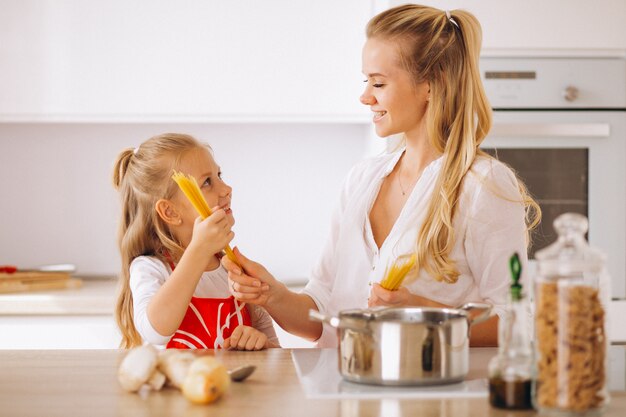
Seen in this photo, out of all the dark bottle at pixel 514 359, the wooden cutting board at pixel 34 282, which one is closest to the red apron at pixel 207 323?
the dark bottle at pixel 514 359

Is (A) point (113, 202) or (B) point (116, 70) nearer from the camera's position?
(B) point (116, 70)

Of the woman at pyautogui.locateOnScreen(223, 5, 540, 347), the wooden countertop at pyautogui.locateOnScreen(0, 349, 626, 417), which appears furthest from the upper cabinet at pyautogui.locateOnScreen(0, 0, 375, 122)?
the wooden countertop at pyautogui.locateOnScreen(0, 349, 626, 417)

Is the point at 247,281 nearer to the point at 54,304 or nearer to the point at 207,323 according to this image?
the point at 207,323

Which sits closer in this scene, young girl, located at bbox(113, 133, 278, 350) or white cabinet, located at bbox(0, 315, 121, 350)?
young girl, located at bbox(113, 133, 278, 350)

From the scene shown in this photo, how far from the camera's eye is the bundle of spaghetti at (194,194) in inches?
56.0

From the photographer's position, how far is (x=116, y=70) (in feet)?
10.1

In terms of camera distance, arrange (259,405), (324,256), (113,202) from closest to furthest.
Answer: (259,405)
(324,256)
(113,202)

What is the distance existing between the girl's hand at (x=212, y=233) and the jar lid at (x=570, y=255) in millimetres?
787

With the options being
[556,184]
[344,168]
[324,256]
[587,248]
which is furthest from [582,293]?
[344,168]

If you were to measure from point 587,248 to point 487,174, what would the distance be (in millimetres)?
824

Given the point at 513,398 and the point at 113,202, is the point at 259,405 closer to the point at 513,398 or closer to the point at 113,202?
the point at 513,398

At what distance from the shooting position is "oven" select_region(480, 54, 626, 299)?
2803 mm

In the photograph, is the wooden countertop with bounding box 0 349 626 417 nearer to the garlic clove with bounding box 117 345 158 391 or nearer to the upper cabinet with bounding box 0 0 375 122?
the garlic clove with bounding box 117 345 158 391

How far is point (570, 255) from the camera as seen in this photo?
3.26 feet
